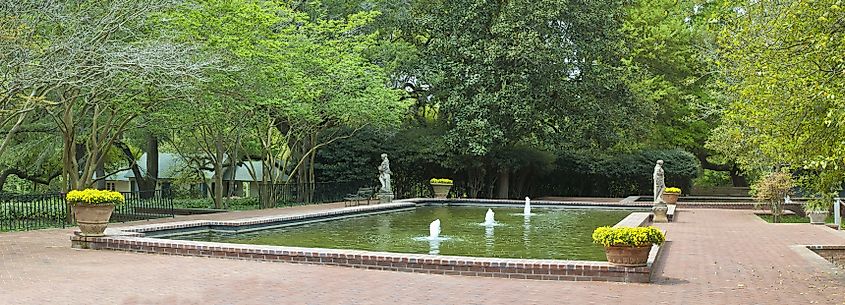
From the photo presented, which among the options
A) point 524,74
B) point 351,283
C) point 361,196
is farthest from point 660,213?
point 351,283

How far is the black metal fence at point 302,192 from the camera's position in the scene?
28.1 metres

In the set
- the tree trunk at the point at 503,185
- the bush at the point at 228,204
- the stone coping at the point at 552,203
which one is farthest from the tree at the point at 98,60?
the tree trunk at the point at 503,185

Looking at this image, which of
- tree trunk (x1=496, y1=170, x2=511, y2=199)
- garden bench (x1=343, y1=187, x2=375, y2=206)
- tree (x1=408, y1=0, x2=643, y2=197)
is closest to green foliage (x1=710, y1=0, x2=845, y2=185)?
garden bench (x1=343, y1=187, x2=375, y2=206)

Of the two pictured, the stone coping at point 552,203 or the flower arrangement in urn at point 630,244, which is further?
the stone coping at point 552,203

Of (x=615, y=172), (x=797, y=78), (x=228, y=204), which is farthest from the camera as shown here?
(x=615, y=172)

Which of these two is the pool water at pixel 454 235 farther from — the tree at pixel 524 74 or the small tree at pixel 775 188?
the tree at pixel 524 74

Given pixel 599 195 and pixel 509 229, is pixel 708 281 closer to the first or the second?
pixel 509 229

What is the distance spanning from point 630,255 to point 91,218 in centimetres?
911

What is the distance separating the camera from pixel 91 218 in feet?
46.5

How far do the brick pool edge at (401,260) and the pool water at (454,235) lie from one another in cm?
264

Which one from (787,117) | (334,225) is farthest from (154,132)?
(787,117)

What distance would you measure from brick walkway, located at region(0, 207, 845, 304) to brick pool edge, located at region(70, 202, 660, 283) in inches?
9.0

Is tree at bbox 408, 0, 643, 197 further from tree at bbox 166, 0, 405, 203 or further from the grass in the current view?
the grass

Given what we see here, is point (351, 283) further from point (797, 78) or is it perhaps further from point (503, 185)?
point (503, 185)
